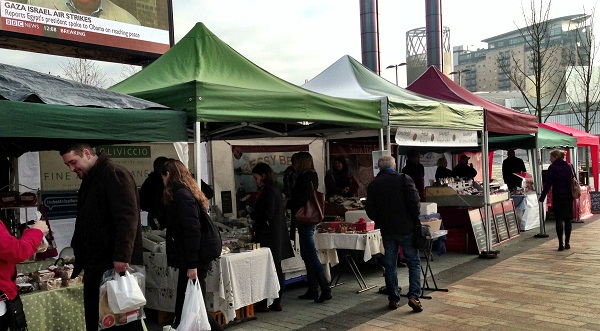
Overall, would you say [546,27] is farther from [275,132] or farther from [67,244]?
[67,244]

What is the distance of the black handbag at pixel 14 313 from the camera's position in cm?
325

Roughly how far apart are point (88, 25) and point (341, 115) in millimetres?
9025

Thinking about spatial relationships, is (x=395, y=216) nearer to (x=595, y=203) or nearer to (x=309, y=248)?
(x=309, y=248)

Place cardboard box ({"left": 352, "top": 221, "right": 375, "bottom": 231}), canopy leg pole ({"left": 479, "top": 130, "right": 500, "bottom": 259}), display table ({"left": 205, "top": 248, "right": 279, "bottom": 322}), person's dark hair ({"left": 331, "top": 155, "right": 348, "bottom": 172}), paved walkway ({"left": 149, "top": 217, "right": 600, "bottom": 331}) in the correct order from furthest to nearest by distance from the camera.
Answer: person's dark hair ({"left": 331, "top": 155, "right": 348, "bottom": 172}) < canopy leg pole ({"left": 479, "top": 130, "right": 500, "bottom": 259}) < cardboard box ({"left": 352, "top": 221, "right": 375, "bottom": 231}) < paved walkway ({"left": 149, "top": 217, "right": 600, "bottom": 331}) < display table ({"left": 205, "top": 248, "right": 279, "bottom": 322})

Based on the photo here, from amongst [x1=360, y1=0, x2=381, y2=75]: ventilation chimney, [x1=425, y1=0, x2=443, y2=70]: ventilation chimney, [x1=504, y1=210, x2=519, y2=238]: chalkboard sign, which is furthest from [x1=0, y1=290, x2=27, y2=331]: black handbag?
[x1=425, y1=0, x2=443, y2=70]: ventilation chimney

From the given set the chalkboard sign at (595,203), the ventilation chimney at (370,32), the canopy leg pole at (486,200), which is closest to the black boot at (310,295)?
the canopy leg pole at (486,200)

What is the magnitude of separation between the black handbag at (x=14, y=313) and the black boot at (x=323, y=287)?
335 cm

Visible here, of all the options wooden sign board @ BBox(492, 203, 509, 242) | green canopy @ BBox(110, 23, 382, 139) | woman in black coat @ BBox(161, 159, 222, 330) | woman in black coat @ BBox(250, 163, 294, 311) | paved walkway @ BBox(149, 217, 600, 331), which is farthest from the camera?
wooden sign board @ BBox(492, 203, 509, 242)

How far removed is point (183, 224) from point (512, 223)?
8.21 metres

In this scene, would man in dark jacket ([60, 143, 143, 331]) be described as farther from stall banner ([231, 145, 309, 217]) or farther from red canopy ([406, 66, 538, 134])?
red canopy ([406, 66, 538, 134])

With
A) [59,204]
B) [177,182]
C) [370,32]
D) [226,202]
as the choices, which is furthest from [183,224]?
[370,32]

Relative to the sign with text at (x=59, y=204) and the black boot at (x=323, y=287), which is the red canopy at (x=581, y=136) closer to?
the black boot at (x=323, y=287)

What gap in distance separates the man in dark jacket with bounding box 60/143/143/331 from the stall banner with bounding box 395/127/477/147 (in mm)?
3883

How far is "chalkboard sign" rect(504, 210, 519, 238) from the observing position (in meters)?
10.4
